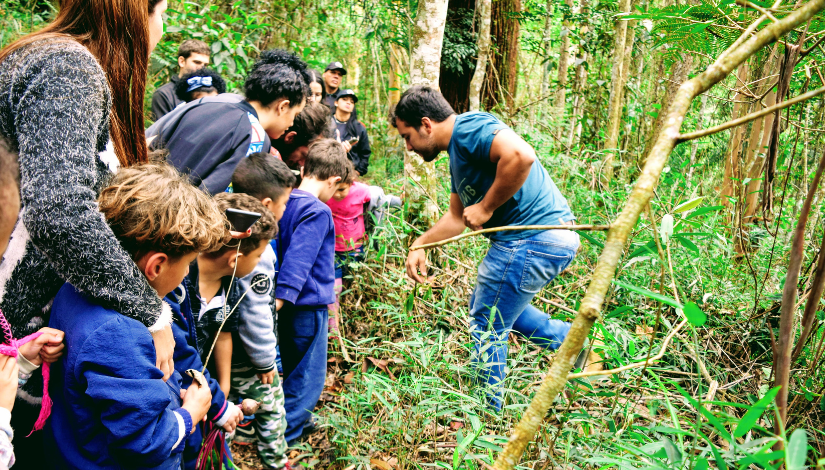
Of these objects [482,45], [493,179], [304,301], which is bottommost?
[304,301]

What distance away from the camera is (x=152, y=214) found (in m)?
1.53

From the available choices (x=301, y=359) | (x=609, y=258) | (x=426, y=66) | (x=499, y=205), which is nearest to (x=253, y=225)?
(x=301, y=359)

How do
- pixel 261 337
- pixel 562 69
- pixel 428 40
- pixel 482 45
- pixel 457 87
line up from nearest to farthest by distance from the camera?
1. pixel 261 337
2. pixel 428 40
3. pixel 482 45
4. pixel 457 87
5. pixel 562 69

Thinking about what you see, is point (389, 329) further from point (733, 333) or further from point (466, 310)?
point (733, 333)

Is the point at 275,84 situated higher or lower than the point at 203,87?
higher

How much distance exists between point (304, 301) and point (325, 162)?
0.96 m

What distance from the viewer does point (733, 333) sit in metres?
3.22

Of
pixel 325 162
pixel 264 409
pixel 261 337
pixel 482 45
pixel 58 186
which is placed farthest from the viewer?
pixel 482 45

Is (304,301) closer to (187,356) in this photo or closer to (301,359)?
(301,359)

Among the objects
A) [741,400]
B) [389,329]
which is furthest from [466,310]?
[741,400]

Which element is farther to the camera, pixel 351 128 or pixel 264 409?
pixel 351 128

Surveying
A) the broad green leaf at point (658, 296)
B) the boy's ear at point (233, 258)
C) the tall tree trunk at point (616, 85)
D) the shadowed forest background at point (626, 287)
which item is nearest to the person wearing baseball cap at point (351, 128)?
the shadowed forest background at point (626, 287)

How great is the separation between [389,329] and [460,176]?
1334mm

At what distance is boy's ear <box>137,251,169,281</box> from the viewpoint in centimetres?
156
